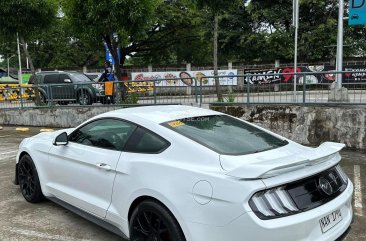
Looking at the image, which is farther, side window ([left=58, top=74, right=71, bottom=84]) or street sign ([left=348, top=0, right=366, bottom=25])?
side window ([left=58, top=74, right=71, bottom=84])

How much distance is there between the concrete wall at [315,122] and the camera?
806 centimetres

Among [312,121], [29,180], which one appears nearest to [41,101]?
[29,180]

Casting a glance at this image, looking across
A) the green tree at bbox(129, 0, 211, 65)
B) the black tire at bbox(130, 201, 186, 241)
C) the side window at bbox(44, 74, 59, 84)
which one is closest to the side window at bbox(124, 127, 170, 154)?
the black tire at bbox(130, 201, 186, 241)

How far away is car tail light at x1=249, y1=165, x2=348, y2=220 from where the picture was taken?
9.01 feet

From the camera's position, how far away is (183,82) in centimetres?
1067

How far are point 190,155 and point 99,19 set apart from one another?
9.84m

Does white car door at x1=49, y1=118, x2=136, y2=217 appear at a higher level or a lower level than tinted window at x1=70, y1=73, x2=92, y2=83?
lower

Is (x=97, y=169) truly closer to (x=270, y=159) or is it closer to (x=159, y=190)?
(x=159, y=190)

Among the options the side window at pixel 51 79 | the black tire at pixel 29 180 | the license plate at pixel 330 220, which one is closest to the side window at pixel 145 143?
the license plate at pixel 330 220

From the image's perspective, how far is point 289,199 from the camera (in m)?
2.85

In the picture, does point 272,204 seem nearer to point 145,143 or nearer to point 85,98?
point 145,143

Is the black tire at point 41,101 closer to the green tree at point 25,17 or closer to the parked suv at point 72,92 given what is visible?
the parked suv at point 72,92

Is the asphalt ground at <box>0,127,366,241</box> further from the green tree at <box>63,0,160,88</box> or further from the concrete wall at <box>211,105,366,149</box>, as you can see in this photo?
the green tree at <box>63,0,160,88</box>

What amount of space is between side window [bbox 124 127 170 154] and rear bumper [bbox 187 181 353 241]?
0.81m
